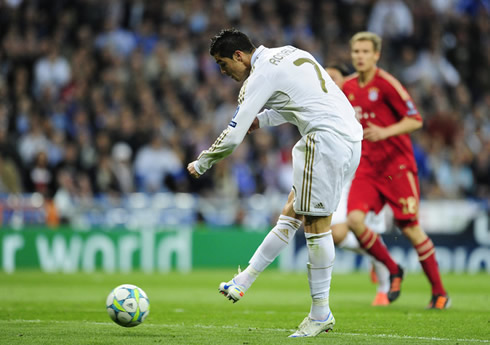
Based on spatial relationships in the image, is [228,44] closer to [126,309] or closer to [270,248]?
[270,248]

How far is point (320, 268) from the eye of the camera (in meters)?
6.63

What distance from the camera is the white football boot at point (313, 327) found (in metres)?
6.44

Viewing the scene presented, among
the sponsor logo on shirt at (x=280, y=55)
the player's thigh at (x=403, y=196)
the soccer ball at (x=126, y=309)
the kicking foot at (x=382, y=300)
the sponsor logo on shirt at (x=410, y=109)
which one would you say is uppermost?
the sponsor logo on shirt at (x=280, y=55)

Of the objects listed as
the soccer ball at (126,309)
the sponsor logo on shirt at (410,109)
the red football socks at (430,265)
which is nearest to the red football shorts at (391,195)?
the red football socks at (430,265)

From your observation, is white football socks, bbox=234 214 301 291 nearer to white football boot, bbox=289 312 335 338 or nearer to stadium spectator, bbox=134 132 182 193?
white football boot, bbox=289 312 335 338

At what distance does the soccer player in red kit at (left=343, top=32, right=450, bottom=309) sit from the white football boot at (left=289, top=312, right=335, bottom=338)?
2.89 m

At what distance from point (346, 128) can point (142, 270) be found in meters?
10.6

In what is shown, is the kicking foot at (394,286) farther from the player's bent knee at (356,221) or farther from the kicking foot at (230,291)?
the kicking foot at (230,291)

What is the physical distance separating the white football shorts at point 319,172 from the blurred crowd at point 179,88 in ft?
35.8

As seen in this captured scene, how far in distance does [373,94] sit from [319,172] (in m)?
3.09

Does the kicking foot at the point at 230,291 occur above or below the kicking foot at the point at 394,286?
above

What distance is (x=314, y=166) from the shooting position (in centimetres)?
647

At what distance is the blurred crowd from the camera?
698 inches

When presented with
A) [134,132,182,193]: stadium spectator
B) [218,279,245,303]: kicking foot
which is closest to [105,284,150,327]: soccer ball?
[218,279,245,303]: kicking foot
